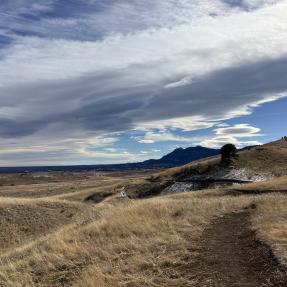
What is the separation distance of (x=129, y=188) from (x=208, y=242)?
5012 centimetres

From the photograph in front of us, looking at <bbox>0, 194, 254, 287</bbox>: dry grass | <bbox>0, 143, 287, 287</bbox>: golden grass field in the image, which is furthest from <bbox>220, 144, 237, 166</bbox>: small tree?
<bbox>0, 194, 254, 287</bbox>: dry grass

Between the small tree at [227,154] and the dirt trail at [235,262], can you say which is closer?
the dirt trail at [235,262]

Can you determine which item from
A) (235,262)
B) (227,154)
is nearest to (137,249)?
(235,262)

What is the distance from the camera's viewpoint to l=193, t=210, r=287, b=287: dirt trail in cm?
964

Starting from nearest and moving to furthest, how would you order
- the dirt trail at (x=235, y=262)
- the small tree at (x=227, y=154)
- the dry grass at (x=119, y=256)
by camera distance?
the dirt trail at (x=235, y=262) < the dry grass at (x=119, y=256) < the small tree at (x=227, y=154)

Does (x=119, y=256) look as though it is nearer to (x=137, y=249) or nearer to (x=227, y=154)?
(x=137, y=249)

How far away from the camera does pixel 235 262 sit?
37.5 ft

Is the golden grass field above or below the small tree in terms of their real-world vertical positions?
below

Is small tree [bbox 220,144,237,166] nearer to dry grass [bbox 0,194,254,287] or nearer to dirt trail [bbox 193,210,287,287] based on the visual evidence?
dry grass [bbox 0,194,254,287]

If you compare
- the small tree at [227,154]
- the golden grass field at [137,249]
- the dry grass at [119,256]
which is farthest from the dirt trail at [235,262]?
the small tree at [227,154]

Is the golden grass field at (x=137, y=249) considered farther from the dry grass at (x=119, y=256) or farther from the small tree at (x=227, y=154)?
the small tree at (x=227, y=154)

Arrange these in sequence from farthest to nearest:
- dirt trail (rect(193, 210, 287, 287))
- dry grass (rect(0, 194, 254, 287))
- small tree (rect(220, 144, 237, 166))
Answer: small tree (rect(220, 144, 237, 166)) < dry grass (rect(0, 194, 254, 287)) < dirt trail (rect(193, 210, 287, 287))

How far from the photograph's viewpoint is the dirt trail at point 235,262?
964 cm

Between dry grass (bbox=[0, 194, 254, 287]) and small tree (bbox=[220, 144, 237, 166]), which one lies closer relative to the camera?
dry grass (bbox=[0, 194, 254, 287])
